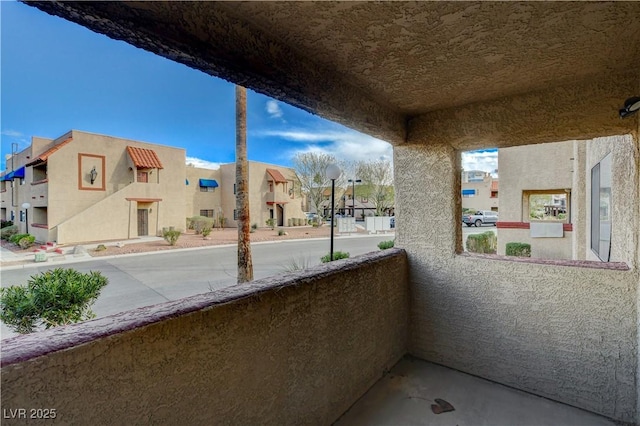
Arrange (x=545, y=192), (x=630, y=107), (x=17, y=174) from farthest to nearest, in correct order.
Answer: (x=17, y=174), (x=545, y=192), (x=630, y=107)

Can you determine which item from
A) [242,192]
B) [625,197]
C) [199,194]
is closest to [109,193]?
[199,194]

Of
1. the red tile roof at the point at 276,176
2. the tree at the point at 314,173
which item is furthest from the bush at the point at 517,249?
the red tile roof at the point at 276,176

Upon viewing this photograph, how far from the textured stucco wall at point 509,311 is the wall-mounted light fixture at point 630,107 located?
104 centimetres

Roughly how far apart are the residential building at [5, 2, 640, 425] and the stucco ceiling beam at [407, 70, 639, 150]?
1 cm

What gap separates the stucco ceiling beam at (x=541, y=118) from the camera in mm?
2186

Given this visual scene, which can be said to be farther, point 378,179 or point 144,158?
point 378,179

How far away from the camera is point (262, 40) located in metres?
1.49

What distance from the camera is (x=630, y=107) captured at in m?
2.00

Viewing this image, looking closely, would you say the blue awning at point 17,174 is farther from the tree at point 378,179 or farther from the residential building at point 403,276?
the residential building at point 403,276

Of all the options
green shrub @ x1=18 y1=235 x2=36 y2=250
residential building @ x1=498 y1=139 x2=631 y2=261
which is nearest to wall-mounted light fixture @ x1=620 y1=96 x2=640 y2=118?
residential building @ x1=498 y1=139 x2=631 y2=261

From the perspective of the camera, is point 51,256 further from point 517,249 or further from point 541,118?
point 517,249

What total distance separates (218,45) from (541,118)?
266 cm

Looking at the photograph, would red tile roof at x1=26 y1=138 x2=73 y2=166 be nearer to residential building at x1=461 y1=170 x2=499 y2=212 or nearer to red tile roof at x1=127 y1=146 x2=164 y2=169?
red tile roof at x1=127 y1=146 x2=164 y2=169

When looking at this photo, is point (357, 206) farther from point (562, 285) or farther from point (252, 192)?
point (562, 285)
